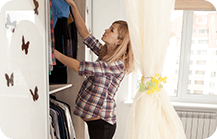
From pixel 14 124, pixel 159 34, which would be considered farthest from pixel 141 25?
pixel 14 124

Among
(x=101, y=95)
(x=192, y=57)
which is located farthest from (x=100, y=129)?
(x=192, y=57)

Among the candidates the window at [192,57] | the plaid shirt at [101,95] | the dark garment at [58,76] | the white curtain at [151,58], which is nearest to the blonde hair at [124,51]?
the plaid shirt at [101,95]

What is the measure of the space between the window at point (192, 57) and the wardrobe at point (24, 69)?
2017 millimetres

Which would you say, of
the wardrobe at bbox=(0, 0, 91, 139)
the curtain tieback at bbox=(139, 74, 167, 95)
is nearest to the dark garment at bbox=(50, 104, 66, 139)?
the wardrobe at bbox=(0, 0, 91, 139)

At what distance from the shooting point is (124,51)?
132 centimetres

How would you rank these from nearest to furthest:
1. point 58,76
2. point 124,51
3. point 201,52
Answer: point 124,51 → point 58,76 → point 201,52

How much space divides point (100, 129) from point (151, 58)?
27.6 inches

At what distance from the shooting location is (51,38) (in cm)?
117

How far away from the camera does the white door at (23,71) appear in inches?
31.8

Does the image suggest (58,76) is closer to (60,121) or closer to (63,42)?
(63,42)

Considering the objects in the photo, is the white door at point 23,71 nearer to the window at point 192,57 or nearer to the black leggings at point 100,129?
the black leggings at point 100,129

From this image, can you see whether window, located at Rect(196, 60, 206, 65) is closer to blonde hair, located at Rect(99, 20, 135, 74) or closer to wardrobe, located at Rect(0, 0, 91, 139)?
blonde hair, located at Rect(99, 20, 135, 74)

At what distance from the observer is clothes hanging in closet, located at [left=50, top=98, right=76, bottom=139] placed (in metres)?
1.39

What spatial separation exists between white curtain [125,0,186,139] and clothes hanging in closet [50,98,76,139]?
595 mm
